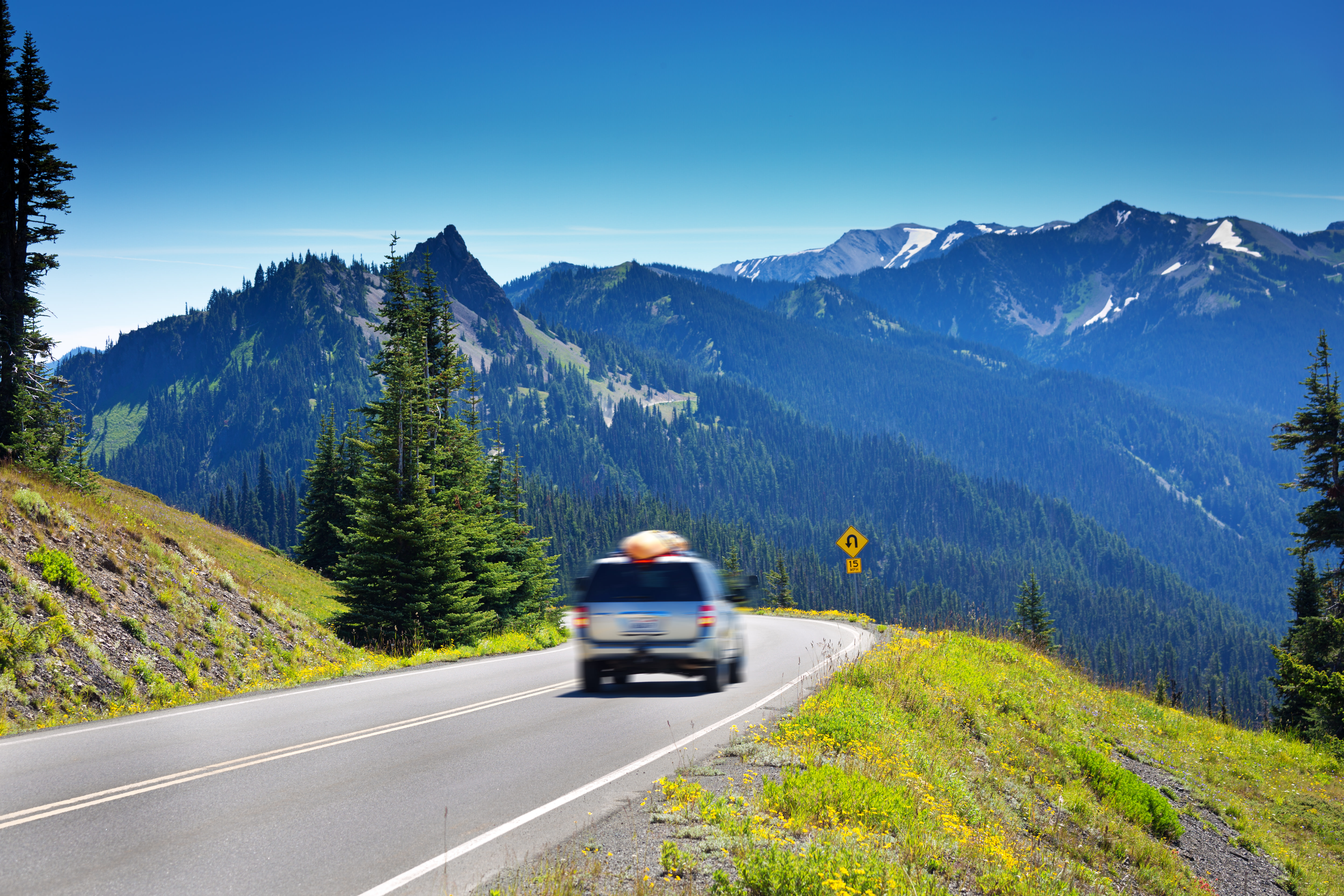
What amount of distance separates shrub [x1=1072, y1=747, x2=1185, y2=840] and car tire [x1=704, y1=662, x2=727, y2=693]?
20.7 feet

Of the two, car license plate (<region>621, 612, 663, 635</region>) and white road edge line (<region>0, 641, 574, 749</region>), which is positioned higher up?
car license plate (<region>621, 612, 663, 635</region>)

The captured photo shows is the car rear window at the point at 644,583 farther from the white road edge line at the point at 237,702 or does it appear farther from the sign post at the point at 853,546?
the sign post at the point at 853,546

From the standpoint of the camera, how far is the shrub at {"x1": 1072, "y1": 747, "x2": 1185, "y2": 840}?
12727mm

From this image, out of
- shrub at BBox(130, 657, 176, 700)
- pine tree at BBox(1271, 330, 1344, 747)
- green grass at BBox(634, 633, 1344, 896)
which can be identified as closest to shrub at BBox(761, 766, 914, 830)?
green grass at BBox(634, 633, 1344, 896)

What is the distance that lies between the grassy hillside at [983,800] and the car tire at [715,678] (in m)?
1.65

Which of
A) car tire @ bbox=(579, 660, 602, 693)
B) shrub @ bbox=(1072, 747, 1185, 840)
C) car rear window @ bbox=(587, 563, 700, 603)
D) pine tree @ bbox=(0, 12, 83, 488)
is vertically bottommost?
shrub @ bbox=(1072, 747, 1185, 840)

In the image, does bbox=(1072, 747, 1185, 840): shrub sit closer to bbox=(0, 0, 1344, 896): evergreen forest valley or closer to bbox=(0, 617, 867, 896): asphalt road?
bbox=(0, 0, 1344, 896): evergreen forest valley

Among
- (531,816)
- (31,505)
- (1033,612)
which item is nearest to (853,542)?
(531,816)

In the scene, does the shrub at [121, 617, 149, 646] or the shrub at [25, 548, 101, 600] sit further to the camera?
the shrub at [121, 617, 149, 646]

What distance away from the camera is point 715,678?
44.5ft

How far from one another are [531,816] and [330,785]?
6.71 feet

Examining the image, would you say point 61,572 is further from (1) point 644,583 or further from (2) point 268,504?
(2) point 268,504

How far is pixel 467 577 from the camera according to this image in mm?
28250

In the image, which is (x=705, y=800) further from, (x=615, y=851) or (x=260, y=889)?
(x=260, y=889)
